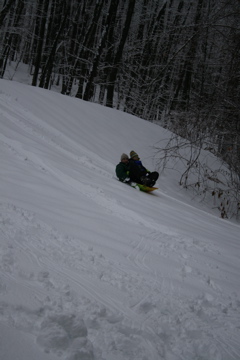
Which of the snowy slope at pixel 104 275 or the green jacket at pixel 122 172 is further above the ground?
the green jacket at pixel 122 172

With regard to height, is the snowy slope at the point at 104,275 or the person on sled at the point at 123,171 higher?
the person on sled at the point at 123,171

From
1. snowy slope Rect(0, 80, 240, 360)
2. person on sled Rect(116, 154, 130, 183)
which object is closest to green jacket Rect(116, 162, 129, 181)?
person on sled Rect(116, 154, 130, 183)

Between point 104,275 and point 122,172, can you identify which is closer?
point 104,275

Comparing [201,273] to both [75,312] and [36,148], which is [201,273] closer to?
[75,312]

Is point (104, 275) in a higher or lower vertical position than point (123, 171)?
lower

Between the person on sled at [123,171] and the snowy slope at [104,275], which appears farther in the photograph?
the person on sled at [123,171]

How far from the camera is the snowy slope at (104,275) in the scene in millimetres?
1392

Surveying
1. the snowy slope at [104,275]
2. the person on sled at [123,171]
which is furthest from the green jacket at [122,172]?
the snowy slope at [104,275]

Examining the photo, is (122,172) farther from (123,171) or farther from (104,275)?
(104,275)

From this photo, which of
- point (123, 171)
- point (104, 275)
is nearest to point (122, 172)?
point (123, 171)

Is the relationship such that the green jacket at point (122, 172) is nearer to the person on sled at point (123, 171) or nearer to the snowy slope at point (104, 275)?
the person on sled at point (123, 171)

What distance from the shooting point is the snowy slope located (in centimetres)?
139

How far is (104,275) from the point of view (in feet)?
6.60

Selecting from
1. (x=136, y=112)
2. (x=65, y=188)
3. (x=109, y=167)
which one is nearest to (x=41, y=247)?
(x=65, y=188)
